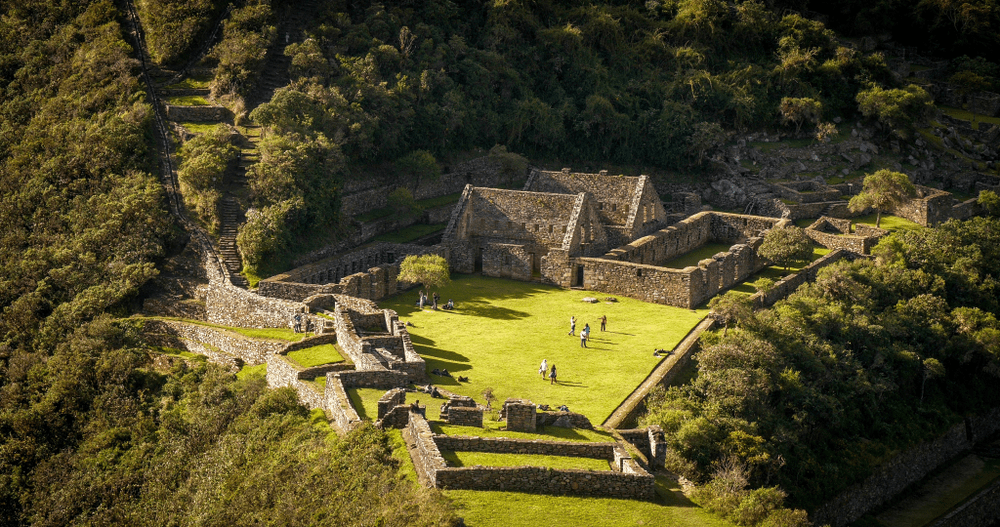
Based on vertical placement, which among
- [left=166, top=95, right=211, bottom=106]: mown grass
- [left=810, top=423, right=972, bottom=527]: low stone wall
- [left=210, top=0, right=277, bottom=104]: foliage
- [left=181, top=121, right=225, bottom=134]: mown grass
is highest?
[left=210, top=0, right=277, bottom=104]: foliage

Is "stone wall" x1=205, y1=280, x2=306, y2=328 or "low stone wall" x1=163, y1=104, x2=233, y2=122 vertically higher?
"low stone wall" x1=163, y1=104, x2=233, y2=122

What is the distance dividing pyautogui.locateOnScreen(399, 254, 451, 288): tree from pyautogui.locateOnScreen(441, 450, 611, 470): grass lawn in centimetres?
2280

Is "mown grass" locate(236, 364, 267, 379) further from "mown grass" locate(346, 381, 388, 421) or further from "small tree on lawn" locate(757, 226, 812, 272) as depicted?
"small tree on lawn" locate(757, 226, 812, 272)

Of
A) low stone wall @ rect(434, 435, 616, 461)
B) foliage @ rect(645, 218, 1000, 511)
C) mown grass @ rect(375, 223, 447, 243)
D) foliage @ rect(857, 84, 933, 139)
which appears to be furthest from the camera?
foliage @ rect(857, 84, 933, 139)

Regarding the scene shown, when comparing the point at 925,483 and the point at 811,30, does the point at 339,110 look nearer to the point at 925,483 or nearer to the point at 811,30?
the point at 925,483

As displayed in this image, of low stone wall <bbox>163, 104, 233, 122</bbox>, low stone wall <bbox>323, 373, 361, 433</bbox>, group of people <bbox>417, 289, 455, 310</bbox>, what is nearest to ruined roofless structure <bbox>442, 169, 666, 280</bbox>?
group of people <bbox>417, 289, 455, 310</bbox>

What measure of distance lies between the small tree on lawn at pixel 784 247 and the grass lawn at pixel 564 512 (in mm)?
32230

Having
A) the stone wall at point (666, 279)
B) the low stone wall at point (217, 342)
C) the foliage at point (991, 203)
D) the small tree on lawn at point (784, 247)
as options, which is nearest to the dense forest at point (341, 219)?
the low stone wall at point (217, 342)

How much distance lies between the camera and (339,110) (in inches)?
2842

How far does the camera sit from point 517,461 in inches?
1511

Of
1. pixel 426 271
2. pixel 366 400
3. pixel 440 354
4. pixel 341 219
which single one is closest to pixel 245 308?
pixel 426 271

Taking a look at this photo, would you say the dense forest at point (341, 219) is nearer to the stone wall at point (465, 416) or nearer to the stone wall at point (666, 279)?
the stone wall at point (465, 416)

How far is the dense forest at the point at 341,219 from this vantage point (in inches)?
1757

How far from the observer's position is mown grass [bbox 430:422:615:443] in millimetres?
40438
